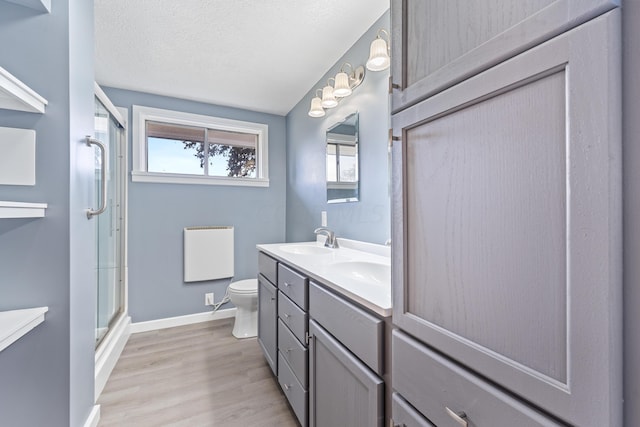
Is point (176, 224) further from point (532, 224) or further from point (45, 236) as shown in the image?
point (532, 224)

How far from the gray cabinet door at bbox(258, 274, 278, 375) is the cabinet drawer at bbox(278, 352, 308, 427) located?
0.11 meters

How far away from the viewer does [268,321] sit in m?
1.87

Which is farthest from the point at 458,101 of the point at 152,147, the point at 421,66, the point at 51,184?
the point at 152,147

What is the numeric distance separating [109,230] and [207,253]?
85 centimetres

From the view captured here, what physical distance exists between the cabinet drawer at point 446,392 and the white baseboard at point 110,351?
6.22 feet

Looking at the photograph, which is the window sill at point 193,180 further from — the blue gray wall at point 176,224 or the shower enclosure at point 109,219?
the shower enclosure at point 109,219

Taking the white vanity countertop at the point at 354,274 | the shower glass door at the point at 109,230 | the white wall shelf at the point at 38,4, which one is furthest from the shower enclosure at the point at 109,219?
the white vanity countertop at the point at 354,274

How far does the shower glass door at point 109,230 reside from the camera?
198cm

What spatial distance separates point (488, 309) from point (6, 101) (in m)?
1.70

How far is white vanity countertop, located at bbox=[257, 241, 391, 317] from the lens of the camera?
88 centimetres

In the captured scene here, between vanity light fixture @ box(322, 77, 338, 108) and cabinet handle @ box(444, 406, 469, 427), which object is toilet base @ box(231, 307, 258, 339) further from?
cabinet handle @ box(444, 406, 469, 427)

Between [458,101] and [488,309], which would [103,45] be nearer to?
[458,101]

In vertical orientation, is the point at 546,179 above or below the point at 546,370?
above

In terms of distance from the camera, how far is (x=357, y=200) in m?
1.91
